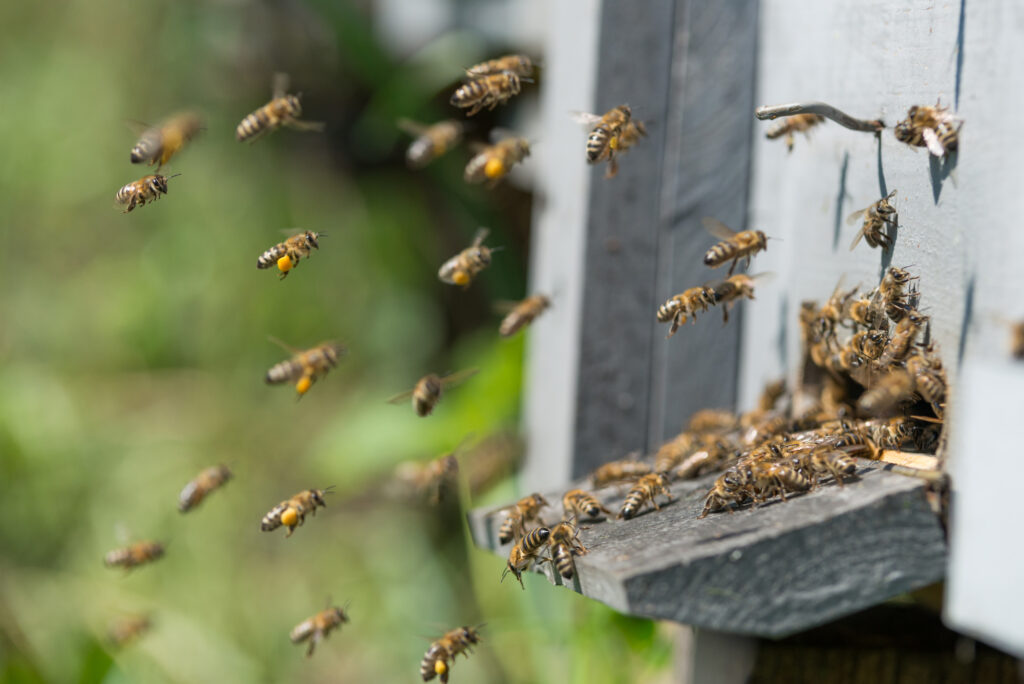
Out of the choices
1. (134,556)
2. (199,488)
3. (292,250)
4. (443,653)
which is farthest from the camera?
(134,556)

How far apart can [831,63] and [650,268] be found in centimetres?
105

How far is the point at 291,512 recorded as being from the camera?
2.87 m

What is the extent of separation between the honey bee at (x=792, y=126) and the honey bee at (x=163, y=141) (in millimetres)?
1552

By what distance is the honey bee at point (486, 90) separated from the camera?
2.66m

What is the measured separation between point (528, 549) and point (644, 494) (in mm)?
268

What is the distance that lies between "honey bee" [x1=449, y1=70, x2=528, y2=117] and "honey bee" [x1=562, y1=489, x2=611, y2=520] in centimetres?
106

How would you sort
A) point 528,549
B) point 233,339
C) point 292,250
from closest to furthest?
point 528,549 < point 292,250 < point 233,339

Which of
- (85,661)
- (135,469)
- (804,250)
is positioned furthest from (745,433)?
(135,469)

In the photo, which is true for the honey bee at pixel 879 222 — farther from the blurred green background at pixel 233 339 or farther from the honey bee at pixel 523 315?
the blurred green background at pixel 233 339

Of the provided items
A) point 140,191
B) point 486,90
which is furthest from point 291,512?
point 486,90

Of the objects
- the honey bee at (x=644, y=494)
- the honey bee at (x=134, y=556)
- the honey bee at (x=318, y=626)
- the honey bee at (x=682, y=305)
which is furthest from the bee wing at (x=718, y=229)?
the honey bee at (x=134, y=556)

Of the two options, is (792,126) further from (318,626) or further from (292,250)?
(318,626)

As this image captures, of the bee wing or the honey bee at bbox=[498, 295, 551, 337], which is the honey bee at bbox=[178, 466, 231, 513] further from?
the bee wing

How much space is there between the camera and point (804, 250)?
99.9 inches
